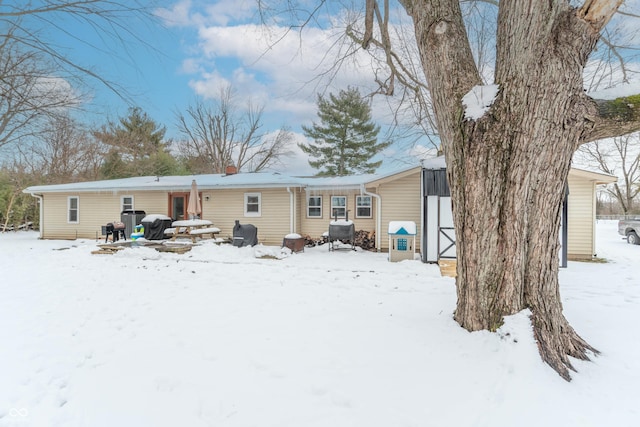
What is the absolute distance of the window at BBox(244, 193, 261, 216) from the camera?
12672 mm

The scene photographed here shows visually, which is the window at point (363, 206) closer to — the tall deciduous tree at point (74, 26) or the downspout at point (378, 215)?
the downspout at point (378, 215)

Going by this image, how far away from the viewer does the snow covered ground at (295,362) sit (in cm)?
215

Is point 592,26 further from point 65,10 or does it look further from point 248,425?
point 65,10

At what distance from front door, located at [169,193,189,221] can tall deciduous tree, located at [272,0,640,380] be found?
1250 cm

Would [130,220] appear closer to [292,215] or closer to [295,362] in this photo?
[292,215]

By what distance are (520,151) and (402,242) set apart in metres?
6.58

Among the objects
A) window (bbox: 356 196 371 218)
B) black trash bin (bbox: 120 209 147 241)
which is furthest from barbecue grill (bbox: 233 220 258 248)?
black trash bin (bbox: 120 209 147 241)

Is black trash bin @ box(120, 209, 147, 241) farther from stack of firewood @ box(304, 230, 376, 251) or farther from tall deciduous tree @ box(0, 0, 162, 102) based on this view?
tall deciduous tree @ box(0, 0, 162, 102)

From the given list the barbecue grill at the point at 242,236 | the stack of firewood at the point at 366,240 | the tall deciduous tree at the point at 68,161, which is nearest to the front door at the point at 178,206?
the barbecue grill at the point at 242,236

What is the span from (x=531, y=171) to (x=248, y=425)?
2.88 metres

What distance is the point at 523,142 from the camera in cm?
261

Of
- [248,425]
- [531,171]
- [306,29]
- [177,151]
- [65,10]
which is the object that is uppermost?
[177,151]

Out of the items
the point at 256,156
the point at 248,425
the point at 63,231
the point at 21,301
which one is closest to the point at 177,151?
the point at 256,156

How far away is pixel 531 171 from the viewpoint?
8.61 feet
